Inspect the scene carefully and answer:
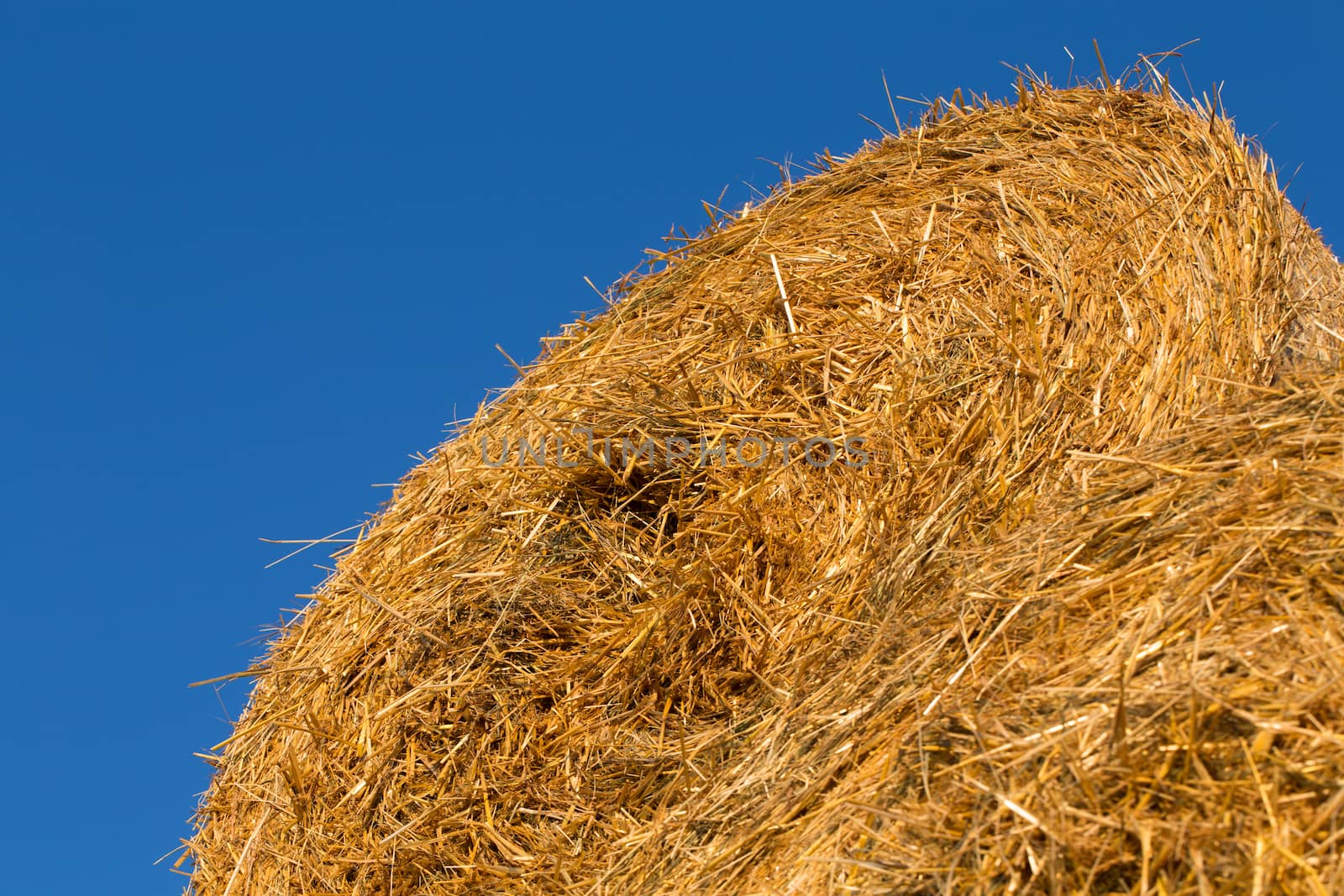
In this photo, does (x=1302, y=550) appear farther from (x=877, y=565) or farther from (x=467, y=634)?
(x=467, y=634)

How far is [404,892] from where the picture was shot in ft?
11.2

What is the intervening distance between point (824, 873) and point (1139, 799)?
0.59 m

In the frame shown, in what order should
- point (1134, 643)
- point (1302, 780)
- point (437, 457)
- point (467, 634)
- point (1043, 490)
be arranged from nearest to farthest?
1. point (1302, 780)
2. point (1134, 643)
3. point (1043, 490)
4. point (467, 634)
5. point (437, 457)

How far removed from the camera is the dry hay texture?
2178 mm

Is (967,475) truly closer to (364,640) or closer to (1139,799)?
(1139,799)

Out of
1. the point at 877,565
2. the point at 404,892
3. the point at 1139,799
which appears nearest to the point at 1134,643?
the point at 1139,799

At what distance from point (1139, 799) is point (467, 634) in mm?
2064

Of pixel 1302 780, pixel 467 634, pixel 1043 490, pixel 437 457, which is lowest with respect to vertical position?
pixel 1302 780

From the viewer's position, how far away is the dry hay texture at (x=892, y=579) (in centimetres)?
218

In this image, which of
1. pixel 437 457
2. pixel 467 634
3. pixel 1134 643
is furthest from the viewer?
pixel 437 457

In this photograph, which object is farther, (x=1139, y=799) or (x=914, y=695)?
(x=914, y=695)

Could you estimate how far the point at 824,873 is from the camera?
2383 millimetres

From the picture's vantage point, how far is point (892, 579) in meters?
3.06

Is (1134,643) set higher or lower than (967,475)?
lower
